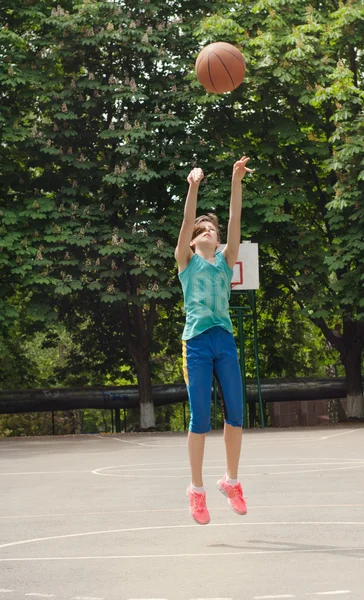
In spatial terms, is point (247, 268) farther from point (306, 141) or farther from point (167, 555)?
point (167, 555)

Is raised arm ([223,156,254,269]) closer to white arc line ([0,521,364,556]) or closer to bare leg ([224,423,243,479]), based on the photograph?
bare leg ([224,423,243,479])

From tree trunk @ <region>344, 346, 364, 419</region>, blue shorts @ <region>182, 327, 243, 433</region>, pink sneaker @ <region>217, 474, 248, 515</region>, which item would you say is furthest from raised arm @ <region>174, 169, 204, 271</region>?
tree trunk @ <region>344, 346, 364, 419</region>

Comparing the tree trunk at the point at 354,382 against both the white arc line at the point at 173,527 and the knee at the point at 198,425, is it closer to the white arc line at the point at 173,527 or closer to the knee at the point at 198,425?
the white arc line at the point at 173,527

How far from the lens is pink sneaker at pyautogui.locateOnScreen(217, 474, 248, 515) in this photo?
6977 mm

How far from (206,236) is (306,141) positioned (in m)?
17.5

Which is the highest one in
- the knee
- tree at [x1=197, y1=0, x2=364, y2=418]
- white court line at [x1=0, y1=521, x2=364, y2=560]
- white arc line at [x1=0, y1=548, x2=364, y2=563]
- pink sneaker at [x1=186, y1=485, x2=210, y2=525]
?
tree at [x1=197, y1=0, x2=364, y2=418]

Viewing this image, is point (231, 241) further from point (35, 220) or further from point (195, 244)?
point (35, 220)

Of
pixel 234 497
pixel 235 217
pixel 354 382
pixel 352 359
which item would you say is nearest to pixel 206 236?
pixel 235 217

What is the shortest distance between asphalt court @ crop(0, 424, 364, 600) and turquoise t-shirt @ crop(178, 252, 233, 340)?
1.41 m

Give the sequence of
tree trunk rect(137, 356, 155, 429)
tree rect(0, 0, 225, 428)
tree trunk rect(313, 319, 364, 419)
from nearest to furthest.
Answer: tree rect(0, 0, 225, 428) < tree trunk rect(137, 356, 155, 429) < tree trunk rect(313, 319, 364, 419)

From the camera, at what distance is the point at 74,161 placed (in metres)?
23.5

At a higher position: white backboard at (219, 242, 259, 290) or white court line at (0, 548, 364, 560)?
white backboard at (219, 242, 259, 290)

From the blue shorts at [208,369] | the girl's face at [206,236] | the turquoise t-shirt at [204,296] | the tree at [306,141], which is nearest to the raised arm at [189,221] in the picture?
the turquoise t-shirt at [204,296]

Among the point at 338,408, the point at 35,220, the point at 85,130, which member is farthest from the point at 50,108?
the point at 338,408
